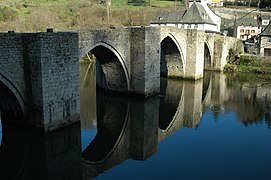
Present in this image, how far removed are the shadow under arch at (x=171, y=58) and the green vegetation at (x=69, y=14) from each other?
38.2 feet

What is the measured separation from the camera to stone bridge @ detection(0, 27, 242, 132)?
10.9 metres

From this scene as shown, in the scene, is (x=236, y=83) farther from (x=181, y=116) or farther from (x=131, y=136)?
(x=131, y=136)

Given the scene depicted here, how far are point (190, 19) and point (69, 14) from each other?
13.5 meters

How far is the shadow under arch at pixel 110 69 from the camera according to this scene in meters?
15.8

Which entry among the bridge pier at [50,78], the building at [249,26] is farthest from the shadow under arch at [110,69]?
the building at [249,26]

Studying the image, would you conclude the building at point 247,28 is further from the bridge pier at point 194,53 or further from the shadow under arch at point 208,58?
the bridge pier at point 194,53

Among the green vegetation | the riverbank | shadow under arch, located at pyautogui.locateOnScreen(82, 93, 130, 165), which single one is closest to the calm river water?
shadow under arch, located at pyautogui.locateOnScreen(82, 93, 130, 165)

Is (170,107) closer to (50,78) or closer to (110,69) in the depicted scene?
(110,69)

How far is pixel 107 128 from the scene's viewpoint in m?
13.3

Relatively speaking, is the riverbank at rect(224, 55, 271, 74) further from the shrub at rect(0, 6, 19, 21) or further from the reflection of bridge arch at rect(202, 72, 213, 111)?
the shrub at rect(0, 6, 19, 21)

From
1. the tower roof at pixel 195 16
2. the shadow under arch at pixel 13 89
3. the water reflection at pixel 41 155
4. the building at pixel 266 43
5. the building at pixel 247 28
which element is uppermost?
the tower roof at pixel 195 16

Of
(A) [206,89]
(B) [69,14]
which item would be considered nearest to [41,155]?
(A) [206,89]

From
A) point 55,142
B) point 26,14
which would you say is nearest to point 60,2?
point 26,14

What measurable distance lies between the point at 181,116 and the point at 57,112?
6.00m
